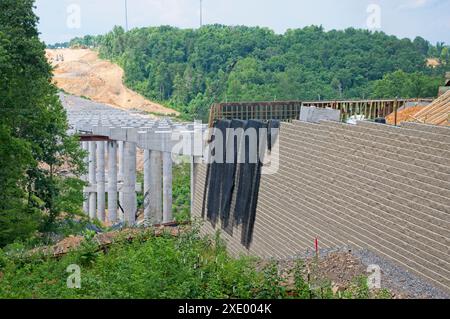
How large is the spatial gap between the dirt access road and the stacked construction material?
75.7 metres

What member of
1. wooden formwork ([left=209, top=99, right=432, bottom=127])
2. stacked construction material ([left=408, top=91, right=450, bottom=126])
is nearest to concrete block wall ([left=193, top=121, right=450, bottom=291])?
stacked construction material ([left=408, top=91, right=450, bottom=126])

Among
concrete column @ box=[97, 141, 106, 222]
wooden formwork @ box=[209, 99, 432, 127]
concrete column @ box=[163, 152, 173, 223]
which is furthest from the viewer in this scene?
concrete column @ box=[97, 141, 106, 222]

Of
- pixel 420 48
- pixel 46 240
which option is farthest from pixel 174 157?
pixel 420 48

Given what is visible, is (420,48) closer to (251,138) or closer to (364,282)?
(251,138)

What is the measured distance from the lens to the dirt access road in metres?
101

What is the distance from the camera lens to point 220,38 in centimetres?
9431

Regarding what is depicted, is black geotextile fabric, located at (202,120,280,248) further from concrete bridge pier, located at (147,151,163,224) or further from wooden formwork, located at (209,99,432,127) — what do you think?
concrete bridge pier, located at (147,151,163,224)

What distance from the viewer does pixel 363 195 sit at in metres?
11.8

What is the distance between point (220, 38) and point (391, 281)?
283 feet

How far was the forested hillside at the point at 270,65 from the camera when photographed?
201 feet

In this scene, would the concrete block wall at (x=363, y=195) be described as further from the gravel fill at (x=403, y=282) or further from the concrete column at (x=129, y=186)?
the concrete column at (x=129, y=186)

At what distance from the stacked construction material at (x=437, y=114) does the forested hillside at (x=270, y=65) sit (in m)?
31.6

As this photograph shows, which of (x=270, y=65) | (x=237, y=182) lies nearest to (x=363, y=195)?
(x=237, y=182)

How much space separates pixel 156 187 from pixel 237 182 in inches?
424
